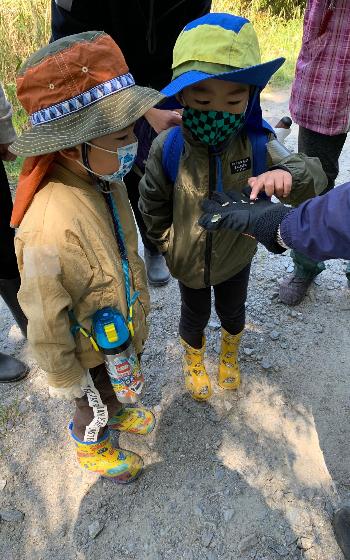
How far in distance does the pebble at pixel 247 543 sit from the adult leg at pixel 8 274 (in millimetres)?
1438

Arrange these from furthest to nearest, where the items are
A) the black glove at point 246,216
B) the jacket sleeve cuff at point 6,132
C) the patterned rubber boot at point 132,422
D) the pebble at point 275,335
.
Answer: the pebble at point 275,335
the patterned rubber boot at point 132,422
the jacket sleeve cuff at point 6,132
the black glove at point 246,216

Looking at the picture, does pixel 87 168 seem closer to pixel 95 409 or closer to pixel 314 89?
pixel 95 409

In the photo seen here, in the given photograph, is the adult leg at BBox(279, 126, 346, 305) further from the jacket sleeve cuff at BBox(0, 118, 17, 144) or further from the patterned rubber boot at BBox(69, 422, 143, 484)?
the jacket sleeve cuff at BBox(0, 118, 17, 144)

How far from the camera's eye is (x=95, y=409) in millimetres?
1692

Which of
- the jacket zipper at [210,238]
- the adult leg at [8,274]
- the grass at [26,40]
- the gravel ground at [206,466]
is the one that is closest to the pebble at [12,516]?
the gravel ground at [206,466]

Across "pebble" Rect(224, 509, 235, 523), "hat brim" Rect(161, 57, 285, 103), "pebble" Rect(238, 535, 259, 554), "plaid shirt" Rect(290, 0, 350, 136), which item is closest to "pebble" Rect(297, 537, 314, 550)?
"pebble" Rect(238, 535, 259, 554)

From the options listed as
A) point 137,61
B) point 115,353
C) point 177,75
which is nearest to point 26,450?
point 115,353

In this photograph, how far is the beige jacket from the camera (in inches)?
48.3

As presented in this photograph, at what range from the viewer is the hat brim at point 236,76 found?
1.38 m

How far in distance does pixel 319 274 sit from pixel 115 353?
2.06 meters

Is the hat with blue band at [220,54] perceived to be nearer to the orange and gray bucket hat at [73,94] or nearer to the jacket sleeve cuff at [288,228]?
the orange and gray bucket hat at [73,94]

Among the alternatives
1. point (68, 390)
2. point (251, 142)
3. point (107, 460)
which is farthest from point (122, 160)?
point (107, 460)

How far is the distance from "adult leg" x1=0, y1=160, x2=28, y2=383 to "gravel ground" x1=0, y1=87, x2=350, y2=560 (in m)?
0.08

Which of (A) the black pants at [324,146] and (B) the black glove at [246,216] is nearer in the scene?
(B) the black glove at [246,216]
